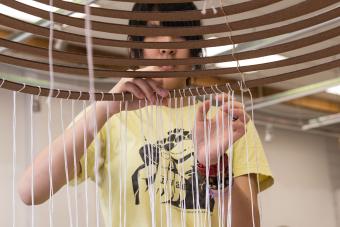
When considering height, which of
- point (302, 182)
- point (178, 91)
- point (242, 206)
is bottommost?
point (242, 206)

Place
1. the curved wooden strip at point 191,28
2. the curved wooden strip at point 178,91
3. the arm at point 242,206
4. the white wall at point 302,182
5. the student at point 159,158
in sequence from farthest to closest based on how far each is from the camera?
the white wall at point 302,182, the arm at point 242,206, the student at point 159,158, the curved wooden strip at point 178,91, the curved wooden strip at point 191,28

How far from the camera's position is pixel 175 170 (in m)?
0.82

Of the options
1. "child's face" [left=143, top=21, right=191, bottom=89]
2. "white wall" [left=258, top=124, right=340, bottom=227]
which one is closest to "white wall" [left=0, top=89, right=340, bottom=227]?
"white wall" [left=258, top=124, right=340, bottom=227]

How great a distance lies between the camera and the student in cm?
73

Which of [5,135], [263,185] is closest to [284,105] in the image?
[5,135]

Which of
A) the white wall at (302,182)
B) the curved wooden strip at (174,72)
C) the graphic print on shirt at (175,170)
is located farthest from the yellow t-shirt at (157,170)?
the white wall at (302,182)

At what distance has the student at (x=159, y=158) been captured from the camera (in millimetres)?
726

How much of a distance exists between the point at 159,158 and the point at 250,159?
7.5 inches

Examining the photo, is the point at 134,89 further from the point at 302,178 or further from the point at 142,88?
the point at 302,178

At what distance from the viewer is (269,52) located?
60 centimetres

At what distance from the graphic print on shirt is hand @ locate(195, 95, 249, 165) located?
0.20ft

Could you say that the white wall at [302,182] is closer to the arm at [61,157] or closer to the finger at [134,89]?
the arm at [61,157]

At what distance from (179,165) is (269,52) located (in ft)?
0.95

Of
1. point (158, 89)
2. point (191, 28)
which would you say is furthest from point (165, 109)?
point (191, 28)
